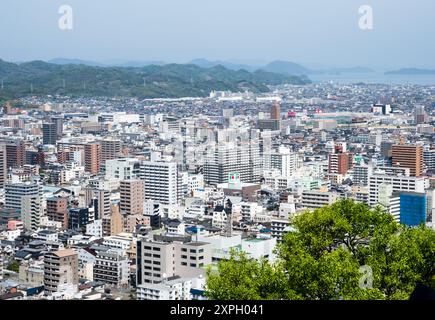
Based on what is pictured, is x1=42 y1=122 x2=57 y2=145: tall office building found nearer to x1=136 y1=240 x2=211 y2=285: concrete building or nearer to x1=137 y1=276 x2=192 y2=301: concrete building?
x1=136 y1=240 x2=211 y2=285: concrete building

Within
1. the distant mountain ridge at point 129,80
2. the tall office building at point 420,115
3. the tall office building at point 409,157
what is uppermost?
the distant mountain ridge at point 129,80

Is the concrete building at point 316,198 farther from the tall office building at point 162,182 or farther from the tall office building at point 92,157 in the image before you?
the tall office building at point 92,157

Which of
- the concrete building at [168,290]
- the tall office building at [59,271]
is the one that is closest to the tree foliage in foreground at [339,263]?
the concrete building at [168,290]

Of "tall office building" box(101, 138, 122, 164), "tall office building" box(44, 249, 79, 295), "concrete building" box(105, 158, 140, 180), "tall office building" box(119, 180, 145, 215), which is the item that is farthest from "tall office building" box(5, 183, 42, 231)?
"tall office building" box(101, 138, 122, 164)

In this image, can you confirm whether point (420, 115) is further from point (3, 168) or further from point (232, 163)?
point (3, 168)

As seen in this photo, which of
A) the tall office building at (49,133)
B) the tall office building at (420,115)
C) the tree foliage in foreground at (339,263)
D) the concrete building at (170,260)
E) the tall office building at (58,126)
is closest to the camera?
the tree foliage in foreground at (339,263)

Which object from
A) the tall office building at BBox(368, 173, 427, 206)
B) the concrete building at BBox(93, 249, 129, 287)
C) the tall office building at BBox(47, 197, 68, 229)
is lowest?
the concrete building at BBox(93, 249, 129, 287)
